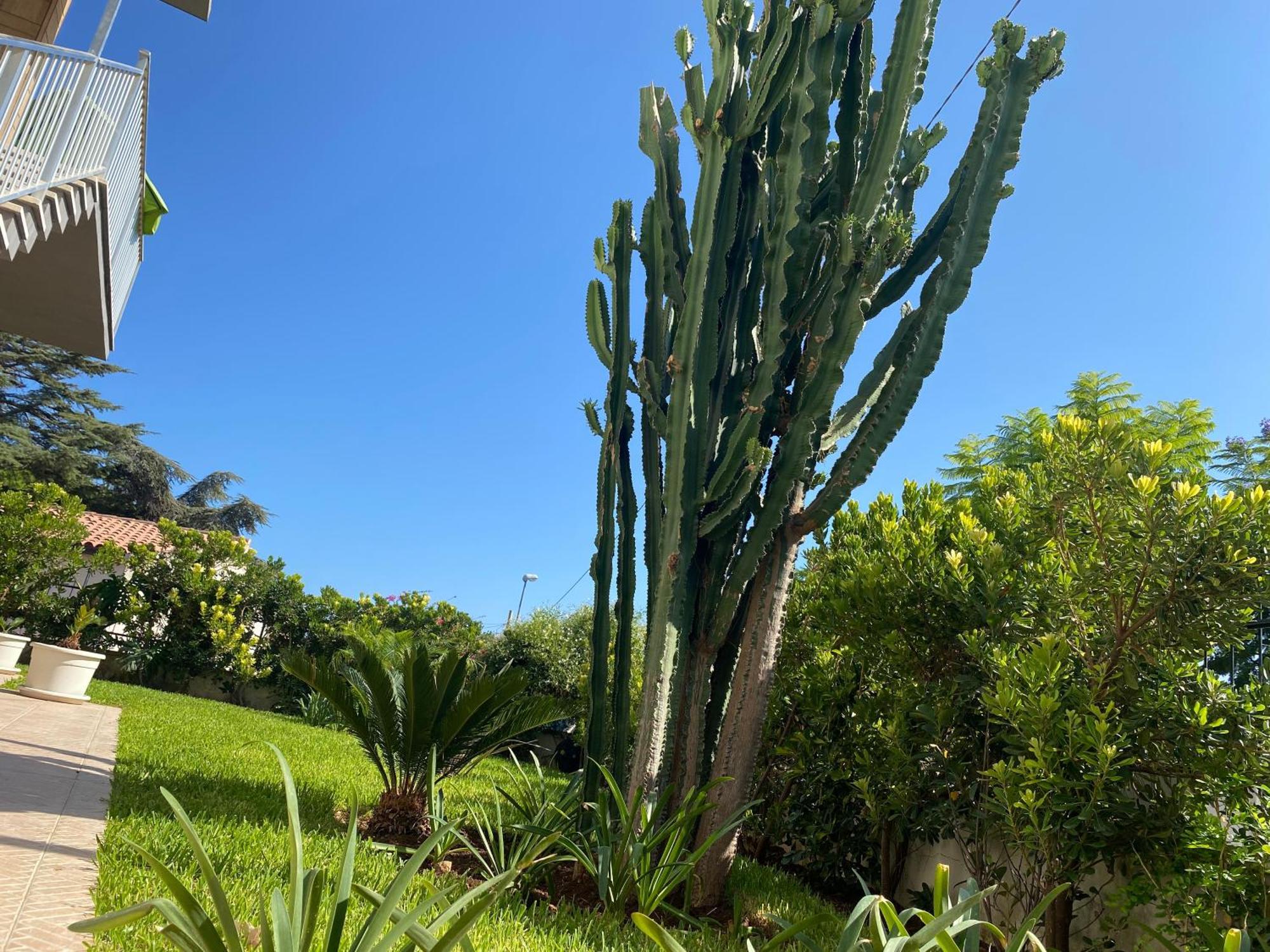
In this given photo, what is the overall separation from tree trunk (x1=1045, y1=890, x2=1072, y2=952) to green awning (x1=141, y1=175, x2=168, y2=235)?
10.5 meters

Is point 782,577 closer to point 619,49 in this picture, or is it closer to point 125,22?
point 619,49

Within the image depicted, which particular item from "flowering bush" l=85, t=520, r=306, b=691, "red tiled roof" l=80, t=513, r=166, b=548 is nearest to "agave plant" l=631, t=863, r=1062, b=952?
"flowering bush" l=85, t=520, r=306, b=691

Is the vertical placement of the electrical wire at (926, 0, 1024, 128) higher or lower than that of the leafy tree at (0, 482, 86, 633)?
higher

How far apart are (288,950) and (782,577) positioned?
124 inches

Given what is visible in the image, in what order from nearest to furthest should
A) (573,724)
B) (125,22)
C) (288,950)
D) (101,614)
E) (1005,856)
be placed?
(288,950)
(1005,856)
(125,22)
(573,724)
(101,614)

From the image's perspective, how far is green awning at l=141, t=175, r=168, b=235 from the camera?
29.9 feet

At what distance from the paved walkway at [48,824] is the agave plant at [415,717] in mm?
1434

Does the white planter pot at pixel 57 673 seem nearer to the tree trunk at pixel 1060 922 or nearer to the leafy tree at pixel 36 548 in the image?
the leafy tree at pixel 36 548

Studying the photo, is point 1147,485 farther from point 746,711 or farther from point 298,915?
point 298,915

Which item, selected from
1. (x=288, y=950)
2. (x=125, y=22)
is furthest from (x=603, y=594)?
(x=125, y=22)

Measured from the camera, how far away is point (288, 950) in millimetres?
1581

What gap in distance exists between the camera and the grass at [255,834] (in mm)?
2918

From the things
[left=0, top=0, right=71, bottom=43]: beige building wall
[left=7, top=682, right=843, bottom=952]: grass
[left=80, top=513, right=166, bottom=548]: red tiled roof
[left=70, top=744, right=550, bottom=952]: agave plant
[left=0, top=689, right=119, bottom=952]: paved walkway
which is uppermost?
[left=0, top=0, right=71, bottom=43]: beige building wall

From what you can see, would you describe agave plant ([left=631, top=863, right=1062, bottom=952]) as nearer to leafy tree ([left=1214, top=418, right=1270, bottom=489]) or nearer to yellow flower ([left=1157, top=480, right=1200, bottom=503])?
yellow flower ([left=1157, top=480, right=1200, bottom=503])
